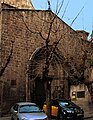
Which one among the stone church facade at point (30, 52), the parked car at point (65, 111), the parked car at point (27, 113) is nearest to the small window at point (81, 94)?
the stone church facade at point (30, 52)

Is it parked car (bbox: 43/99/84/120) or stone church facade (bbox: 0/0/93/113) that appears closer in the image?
parked car (bbox: 43/99/84/120)

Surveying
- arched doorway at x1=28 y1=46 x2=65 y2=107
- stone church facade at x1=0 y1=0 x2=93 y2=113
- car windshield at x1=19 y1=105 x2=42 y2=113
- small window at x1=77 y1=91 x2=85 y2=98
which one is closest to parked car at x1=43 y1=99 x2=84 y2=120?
car windshield at x1=19 y1=105 x2=42 y2=113

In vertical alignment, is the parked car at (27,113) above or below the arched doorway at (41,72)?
below

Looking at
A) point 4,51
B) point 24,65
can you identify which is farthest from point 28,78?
point 4,51

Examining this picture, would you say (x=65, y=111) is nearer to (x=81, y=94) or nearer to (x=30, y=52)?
(x=30, y=52)

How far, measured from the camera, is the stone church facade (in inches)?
1035

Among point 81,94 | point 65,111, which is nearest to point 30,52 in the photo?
point 81,94

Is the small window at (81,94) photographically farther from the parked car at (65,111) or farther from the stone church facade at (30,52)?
the parked car at (65,111)

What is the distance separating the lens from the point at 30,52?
28.2 m

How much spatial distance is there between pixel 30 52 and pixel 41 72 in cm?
205

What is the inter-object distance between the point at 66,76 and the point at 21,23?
7129 mm

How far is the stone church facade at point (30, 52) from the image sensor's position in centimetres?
2630

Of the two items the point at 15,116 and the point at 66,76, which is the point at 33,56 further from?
the point at 15,116

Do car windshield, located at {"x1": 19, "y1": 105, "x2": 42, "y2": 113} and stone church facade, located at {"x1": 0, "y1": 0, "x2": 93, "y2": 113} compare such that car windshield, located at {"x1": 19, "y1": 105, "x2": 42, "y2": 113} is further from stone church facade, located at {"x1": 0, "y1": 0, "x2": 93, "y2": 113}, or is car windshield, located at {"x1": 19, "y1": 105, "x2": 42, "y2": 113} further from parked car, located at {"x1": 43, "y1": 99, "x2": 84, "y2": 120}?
stone church facade, located at {"x1": 0, "y1": 0, "x2": 93, "y2": 113}
